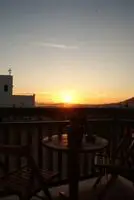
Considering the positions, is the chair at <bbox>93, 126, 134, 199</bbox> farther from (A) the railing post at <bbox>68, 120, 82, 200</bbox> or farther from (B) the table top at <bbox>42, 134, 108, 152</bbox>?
(A) the railing post at <bbox>68, 120, 82, 200</bbox>

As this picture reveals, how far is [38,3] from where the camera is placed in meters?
7.18

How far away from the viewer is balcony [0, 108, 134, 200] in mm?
2852

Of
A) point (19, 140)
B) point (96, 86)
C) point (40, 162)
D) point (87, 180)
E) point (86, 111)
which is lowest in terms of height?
point (87, 180)

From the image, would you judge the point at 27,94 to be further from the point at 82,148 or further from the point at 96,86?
the point at 82,148

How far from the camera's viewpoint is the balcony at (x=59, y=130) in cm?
285

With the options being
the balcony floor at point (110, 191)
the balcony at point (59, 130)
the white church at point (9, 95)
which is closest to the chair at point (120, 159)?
the balcony floor at point (110, 191)

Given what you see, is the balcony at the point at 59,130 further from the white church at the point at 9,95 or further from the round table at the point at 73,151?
the white church at the point at 9,95

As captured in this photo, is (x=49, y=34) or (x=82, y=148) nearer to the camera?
(x=82, y=148)

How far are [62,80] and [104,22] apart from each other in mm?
7486

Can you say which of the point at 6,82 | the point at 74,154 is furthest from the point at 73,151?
the point at 6,82

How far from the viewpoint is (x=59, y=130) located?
381 centimetres

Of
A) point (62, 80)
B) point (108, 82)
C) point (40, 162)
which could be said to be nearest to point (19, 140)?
point (40, 162)

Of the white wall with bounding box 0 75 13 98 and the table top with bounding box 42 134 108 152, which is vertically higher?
the white wall with bounding box 0 75 13 98

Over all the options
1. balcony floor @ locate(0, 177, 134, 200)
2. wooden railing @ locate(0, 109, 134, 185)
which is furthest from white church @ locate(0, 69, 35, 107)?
balcony floor @ locate(0, 177, 134, 200)
